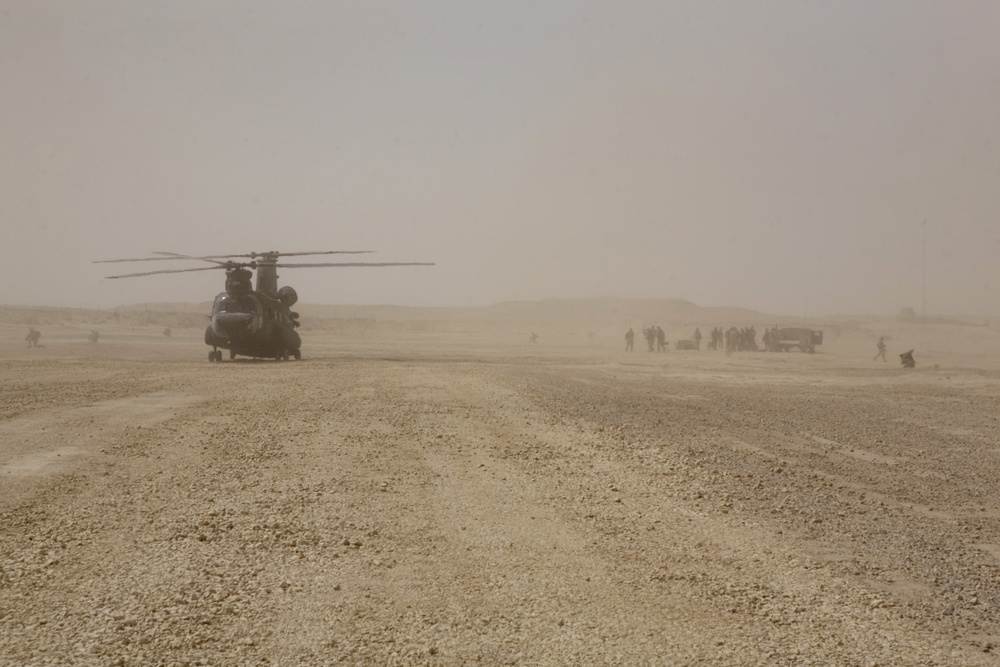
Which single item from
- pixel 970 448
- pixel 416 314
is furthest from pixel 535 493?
pixel 416 314

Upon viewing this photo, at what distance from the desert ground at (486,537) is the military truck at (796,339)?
32698 millimetres

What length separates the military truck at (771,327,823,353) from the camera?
45.2m

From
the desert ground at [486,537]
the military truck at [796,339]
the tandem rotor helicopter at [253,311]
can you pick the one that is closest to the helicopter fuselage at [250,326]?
the tandem rotor helicopter at [253,311]

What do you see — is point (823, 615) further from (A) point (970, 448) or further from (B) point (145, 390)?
(B) point (145, 390)

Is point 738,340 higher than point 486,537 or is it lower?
higher

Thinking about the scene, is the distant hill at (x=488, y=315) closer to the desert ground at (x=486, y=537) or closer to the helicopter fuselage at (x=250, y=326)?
the helicopter fuselage at (x=250, y=326)

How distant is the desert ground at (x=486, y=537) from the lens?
178 inches

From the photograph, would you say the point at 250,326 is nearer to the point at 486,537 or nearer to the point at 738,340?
the point at 486,537

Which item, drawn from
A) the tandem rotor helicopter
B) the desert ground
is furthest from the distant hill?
the desert ground

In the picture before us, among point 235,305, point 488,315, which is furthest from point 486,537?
point 488,315

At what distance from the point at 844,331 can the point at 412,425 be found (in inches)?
3271

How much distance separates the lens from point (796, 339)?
46094 millimetres

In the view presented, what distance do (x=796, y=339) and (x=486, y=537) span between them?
4357cm

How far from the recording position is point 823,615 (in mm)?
4984
